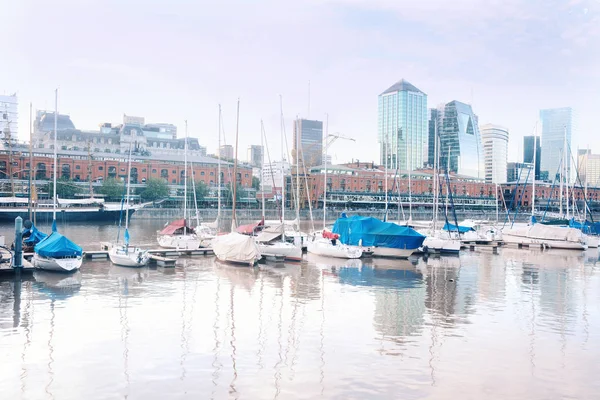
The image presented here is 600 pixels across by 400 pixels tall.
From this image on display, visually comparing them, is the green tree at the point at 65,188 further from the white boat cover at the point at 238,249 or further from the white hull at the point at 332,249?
the white boat cover at the point at 238,249

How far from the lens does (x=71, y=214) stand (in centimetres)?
10338

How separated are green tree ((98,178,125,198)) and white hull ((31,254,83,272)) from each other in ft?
301

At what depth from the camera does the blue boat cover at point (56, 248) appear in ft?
119

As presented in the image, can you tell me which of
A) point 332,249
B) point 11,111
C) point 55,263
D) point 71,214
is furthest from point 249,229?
point 11,111

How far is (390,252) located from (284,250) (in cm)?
1039

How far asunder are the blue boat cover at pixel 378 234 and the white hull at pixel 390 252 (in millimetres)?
284

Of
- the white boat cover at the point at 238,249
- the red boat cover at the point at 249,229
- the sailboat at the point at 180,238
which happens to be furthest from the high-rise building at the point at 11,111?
the white boat cover at the point at 238,249

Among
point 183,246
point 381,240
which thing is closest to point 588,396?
point 381,240

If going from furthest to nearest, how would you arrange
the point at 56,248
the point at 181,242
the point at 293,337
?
the point at 181,242, the point at 56,248, the point at 293,337

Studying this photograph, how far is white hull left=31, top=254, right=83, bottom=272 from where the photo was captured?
1430 inches

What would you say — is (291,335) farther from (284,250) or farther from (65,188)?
(65,188)

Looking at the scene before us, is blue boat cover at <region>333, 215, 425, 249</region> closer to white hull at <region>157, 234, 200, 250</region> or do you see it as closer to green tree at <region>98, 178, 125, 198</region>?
white hull at <region>157, 234, 200, 250</region>

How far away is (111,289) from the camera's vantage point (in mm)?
31875

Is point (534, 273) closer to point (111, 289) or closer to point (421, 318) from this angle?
point (421, 318)
